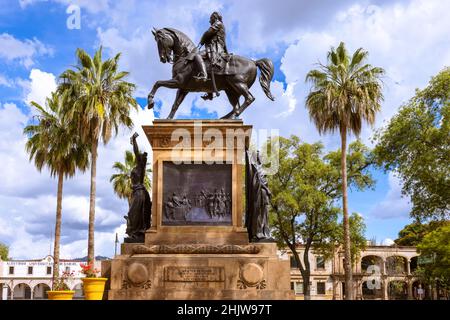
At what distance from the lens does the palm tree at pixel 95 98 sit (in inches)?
1190

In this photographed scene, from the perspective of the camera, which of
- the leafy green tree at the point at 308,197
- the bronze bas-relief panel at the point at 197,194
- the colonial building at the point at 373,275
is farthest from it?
the colonial building at the point at 373,275

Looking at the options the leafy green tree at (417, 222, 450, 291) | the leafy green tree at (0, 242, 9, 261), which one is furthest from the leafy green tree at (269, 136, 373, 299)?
the leafy green tree at (0, 242, 9, 261)

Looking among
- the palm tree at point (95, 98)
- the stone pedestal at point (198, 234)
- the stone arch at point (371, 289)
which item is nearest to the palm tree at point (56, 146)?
the palm tree at point (95, 98)

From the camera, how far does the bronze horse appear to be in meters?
15.4

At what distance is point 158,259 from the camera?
525 inches

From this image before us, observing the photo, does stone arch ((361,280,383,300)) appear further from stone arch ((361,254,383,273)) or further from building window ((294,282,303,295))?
building window ((294,282,303,295))

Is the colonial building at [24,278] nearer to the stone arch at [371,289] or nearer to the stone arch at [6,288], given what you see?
the stone arch at [6,288]

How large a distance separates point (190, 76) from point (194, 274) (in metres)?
5.28

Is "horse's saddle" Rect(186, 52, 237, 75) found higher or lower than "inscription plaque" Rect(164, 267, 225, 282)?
higher

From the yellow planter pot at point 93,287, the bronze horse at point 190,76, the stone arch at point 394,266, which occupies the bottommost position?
the yellow planter pot at point 93,287

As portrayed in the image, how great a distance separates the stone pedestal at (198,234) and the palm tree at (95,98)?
16039 mm

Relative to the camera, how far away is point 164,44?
15.6 meters
